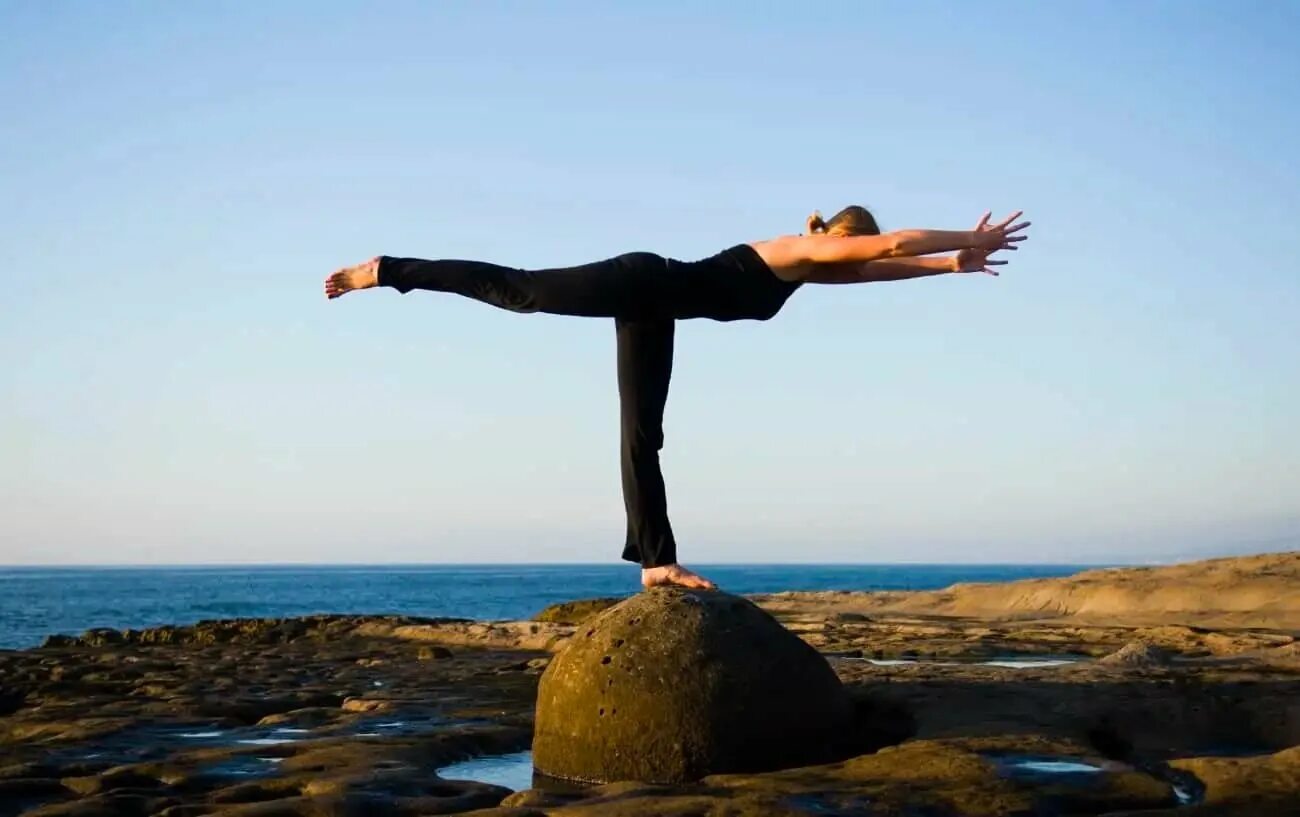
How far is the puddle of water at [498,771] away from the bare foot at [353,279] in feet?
8.07

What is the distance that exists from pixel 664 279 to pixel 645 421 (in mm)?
774

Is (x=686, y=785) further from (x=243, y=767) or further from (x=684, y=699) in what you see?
(x=243, y=767)

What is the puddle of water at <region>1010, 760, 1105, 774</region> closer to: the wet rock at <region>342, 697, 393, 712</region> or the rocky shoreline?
the rocky shoreline

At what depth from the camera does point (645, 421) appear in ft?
22.5

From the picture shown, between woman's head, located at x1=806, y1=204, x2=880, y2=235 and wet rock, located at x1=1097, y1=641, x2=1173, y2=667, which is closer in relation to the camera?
woman's head, located at x1=806, y1=204, x2=880, y2=235

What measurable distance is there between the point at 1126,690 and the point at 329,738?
4656 mm

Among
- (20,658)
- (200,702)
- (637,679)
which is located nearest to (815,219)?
(637,679)

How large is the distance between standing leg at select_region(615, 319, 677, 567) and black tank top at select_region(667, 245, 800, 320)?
A: 230 millimetres

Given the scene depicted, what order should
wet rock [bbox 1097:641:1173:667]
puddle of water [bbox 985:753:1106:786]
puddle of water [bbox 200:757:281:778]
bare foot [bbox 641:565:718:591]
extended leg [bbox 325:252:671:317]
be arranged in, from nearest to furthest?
puddle of water [bbox 985:753:1106:786]
extended leg [bbox 325:252:671:317]
puddle of water [bbox 200:757:281:778]
bare foot [bbox 641:565:718:591]
wet rock [bbox 1097:641:1173:667]

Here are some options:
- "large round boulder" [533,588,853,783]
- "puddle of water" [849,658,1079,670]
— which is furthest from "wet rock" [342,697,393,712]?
"puddle of water" [849,658,1079,670]

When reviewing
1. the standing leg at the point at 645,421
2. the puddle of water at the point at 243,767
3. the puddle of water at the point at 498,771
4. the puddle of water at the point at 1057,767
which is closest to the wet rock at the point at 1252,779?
the puddle of water at the point at 1057,767

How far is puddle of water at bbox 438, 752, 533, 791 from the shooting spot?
261 inches

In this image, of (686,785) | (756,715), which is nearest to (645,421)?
(756,715)

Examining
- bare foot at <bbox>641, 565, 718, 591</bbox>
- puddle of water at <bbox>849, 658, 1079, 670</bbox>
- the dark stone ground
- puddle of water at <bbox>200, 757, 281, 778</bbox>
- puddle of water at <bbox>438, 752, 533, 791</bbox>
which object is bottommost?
puddle of water at <bbox>438, 752, 533, 791</bbox>
